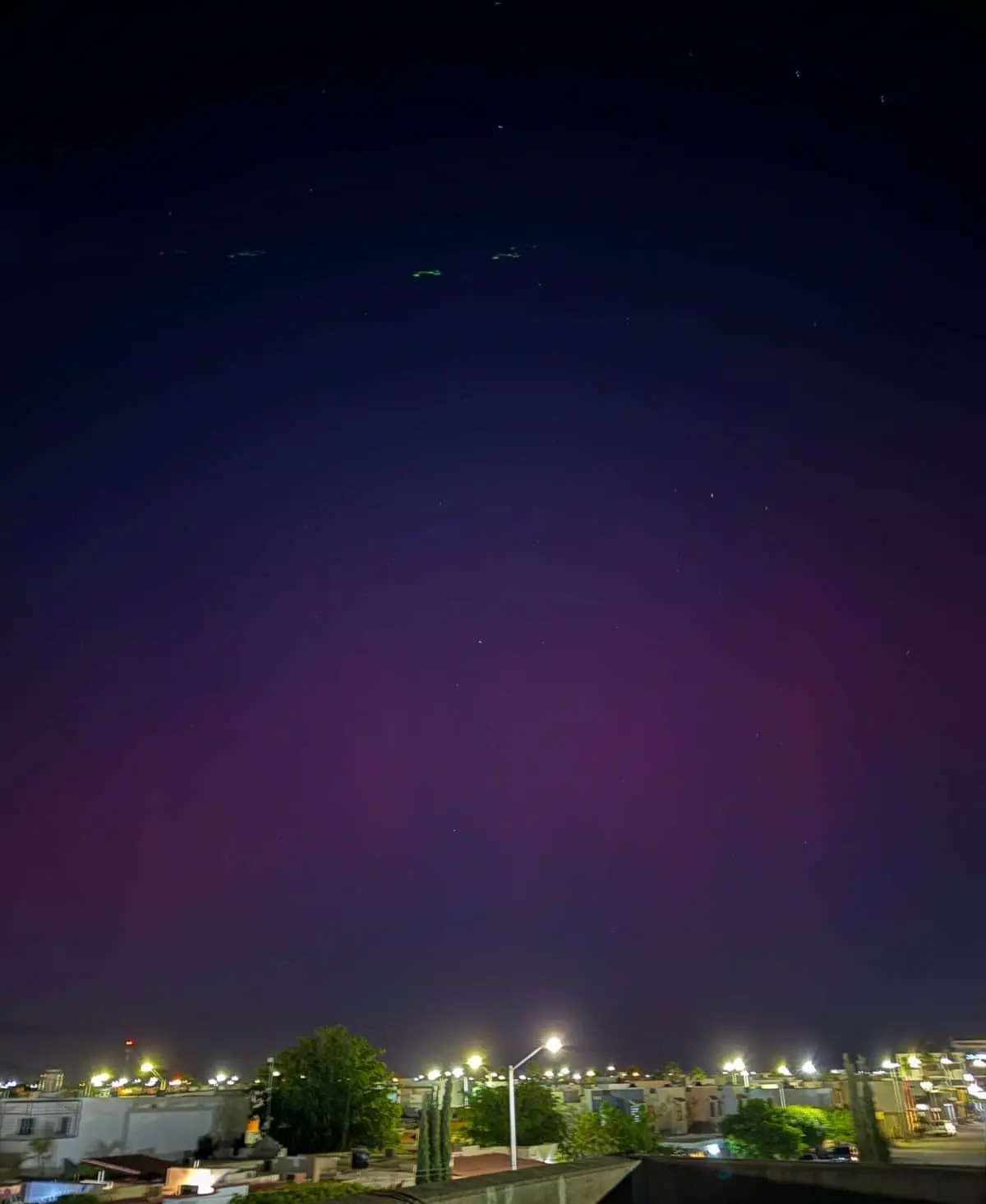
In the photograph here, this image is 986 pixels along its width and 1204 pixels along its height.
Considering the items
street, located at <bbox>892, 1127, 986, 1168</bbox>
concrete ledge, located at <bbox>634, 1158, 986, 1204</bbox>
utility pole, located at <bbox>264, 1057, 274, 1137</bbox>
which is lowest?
concrete ledge, located at <bbox>634, 1158, 986, 1204</bbox>

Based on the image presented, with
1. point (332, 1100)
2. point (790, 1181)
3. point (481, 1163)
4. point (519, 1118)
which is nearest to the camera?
point (790, 1181)

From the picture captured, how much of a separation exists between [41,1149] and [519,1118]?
27520 mm

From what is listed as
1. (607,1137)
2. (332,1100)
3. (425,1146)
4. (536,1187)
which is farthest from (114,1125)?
(536,1187)

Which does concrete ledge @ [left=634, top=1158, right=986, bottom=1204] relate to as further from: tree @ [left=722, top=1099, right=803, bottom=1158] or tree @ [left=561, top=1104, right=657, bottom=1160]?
tree @ [left=722, top=1099, right=803, bottom=1158]

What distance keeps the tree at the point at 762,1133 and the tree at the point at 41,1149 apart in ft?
131

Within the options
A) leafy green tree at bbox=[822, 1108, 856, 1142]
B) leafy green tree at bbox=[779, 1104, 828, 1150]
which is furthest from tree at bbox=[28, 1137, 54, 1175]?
leafy green tree at bbox=[822, 1108, 856, 1142]

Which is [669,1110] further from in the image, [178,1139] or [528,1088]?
[178,1139]

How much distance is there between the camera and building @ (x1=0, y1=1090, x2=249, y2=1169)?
171 feet

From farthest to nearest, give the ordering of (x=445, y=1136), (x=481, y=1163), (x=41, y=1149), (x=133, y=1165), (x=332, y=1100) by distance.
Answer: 1. (x=332, y=1100)
2. (x=41, y=1149)
3. (x=133, y=1165)
4. (x=481, y=1163)
5. (x=445, y=1136)

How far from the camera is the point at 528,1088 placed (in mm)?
58594

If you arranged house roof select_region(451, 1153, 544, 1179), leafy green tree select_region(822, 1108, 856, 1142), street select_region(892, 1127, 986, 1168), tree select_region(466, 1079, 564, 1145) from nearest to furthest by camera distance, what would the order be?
street select_region(892, 1127, 986, 1168) < house roof select_region(451, 1153, 544, 1179) < tree select_region(466, 1079, 564, 1145) < leafy green tree select_region(822, 1108, 856, 1142)

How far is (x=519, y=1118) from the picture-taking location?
55.2m

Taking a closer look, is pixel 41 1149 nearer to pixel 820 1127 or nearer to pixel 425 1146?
pixel 425 1146

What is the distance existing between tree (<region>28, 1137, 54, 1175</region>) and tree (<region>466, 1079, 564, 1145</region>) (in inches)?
969
